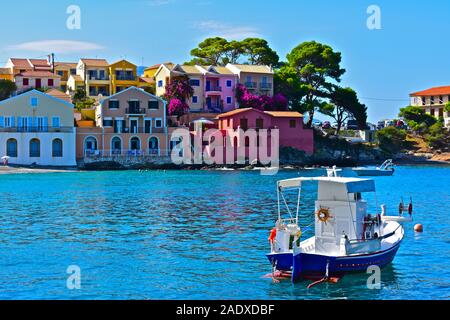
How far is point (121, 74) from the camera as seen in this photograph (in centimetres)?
9075

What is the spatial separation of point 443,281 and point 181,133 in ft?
199

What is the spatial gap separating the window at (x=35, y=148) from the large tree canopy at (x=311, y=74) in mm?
32171

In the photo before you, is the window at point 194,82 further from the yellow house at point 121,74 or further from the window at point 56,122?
the window at point 56,122

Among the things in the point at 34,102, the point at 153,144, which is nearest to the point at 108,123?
the point at 153,144

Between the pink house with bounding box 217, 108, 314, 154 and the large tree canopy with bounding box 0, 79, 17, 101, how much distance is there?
24.0m

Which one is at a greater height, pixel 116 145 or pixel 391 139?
pixel 391 139

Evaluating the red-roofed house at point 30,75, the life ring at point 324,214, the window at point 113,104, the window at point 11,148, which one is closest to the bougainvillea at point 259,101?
the window at point 113,104

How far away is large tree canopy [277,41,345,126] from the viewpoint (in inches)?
3639

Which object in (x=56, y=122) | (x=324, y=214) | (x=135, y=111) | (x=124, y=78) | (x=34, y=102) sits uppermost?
(x=124, y=78)

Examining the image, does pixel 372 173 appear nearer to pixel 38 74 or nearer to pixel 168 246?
pixel 38 74

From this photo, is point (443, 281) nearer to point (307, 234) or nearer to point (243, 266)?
point (243, 266)

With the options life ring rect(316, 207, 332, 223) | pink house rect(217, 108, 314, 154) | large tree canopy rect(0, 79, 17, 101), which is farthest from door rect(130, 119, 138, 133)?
life ring rect(316, 207, 332, 223)

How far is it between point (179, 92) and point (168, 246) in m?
59.3

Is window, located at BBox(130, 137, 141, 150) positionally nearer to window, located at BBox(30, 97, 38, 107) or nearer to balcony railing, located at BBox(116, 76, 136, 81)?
window, located at BBox(30, 97, 38, 107)
